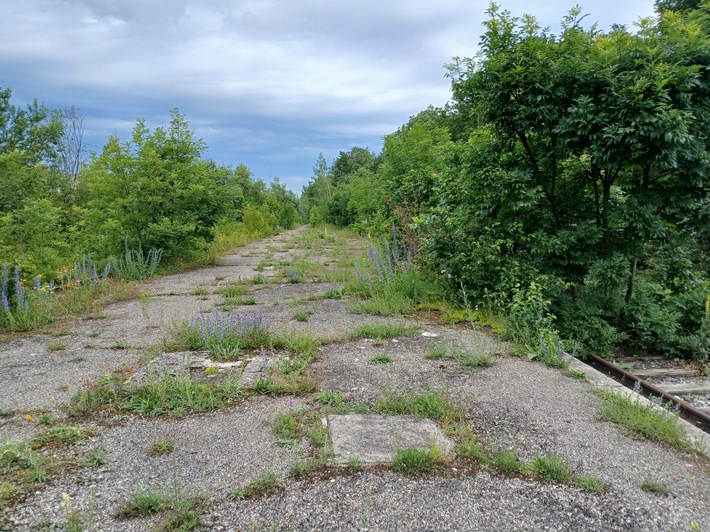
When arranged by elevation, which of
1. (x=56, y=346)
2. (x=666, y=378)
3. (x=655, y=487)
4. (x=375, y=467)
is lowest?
(x=666, y=378)

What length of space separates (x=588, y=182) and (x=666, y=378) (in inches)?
97.4

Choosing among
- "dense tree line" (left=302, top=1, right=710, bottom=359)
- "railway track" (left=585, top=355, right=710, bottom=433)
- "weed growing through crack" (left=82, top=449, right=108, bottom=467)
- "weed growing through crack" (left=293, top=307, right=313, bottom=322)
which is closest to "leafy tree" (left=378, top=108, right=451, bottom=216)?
"dense tree line" (left=302, top=1, right=710, bottom=359)

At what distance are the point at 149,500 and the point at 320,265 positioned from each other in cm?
874

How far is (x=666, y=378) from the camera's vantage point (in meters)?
4.93

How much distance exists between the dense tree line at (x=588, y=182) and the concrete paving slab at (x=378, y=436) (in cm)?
253

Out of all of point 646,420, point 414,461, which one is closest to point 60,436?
point 414,461

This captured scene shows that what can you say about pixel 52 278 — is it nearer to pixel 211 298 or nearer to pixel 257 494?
pixel 211 298

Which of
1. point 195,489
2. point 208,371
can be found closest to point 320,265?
point 208,371

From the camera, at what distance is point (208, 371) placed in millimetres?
3838

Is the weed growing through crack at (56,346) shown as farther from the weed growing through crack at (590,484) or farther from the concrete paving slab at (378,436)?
the weed growing through crack at (590,484)

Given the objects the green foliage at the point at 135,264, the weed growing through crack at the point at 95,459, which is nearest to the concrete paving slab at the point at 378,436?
the weed growing through crack at the point at 95,459

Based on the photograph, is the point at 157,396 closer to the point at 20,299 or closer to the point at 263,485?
the point at 263,485

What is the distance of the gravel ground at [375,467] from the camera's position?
210cm

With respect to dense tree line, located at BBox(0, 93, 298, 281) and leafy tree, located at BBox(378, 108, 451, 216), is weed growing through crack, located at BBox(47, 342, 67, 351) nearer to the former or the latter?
dense tree line, located at BBox(0, 93, 298, 281)
